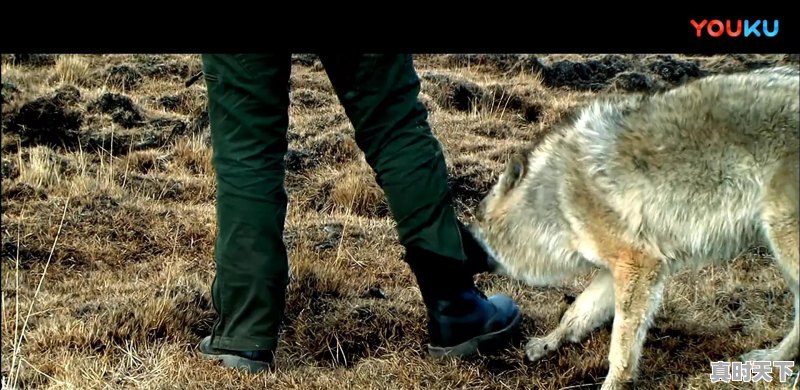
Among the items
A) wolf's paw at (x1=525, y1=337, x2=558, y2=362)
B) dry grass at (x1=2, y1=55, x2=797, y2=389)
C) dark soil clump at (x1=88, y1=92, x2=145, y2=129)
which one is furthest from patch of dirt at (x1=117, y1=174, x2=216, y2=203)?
wolf's paw at (x1=525, y1=337, x2=558, y2=362)

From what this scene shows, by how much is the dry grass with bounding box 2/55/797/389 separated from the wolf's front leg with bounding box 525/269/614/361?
0.22 ft

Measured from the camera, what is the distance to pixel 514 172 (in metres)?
4.07

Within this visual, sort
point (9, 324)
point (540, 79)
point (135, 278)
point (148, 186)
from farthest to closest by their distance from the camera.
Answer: point (540, 79) → point (148, 186) → point (135, 278) → point (9, 324)

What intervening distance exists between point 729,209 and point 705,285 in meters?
1.16

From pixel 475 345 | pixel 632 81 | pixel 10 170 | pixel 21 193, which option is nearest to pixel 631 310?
pixel 475 345

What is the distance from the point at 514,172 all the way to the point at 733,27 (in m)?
1.33

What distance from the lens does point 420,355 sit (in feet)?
12.7

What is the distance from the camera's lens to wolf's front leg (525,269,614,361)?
4004mm

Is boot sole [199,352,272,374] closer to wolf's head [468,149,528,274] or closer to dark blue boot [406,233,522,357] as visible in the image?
dark blue boot [406,233,522,357]

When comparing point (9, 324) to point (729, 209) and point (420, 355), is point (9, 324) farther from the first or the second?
point (729, 209)

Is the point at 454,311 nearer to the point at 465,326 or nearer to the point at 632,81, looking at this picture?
the point at 465,326

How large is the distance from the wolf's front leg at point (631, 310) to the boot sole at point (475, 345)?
561 mm

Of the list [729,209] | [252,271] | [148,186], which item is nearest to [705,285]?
[729,209]

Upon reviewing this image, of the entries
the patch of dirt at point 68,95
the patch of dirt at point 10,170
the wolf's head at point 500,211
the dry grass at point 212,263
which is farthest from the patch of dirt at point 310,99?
the wolf's head at point 500,211
